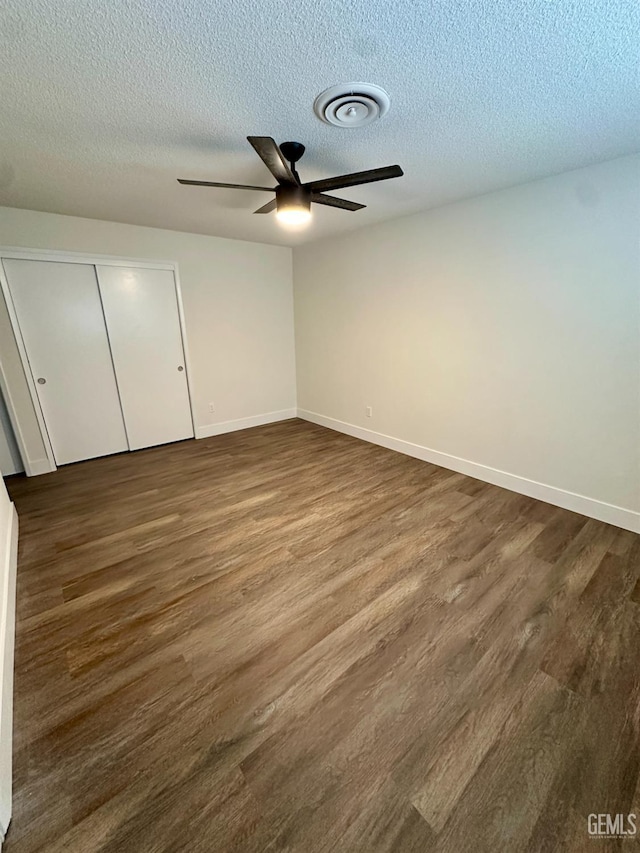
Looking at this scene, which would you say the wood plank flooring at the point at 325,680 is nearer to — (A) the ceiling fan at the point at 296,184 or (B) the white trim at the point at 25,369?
(B) the white trim at the point at 25,369

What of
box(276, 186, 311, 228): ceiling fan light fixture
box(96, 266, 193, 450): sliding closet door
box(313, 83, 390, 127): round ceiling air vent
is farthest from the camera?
box(96, 266, 193, 450): sliding closet door

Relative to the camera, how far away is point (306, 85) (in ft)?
4.68

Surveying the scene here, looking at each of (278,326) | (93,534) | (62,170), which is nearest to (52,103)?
(62,170)

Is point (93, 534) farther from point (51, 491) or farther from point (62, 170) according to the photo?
point (62, 170)

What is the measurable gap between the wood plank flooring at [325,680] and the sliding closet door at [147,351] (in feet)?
5.37

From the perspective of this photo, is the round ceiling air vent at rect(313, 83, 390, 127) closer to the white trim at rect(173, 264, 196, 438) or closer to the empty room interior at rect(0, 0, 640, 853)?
the empty room interior at rect(0, 0, 640, 853)

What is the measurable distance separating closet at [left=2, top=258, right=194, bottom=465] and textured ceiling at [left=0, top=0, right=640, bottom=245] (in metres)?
1.12

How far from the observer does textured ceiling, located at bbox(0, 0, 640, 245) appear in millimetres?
1120

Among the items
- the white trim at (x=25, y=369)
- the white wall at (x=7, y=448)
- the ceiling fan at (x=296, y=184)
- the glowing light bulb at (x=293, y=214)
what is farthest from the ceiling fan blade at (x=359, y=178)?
the white wall at (x=7, y=448)

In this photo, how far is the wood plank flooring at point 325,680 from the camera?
106 centimetres

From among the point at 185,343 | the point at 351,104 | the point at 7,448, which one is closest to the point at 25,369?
the point at 7,448

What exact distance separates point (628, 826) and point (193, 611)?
182 cm

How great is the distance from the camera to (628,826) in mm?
1033

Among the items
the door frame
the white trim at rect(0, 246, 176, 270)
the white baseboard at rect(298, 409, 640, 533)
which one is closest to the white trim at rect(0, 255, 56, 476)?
the door frame
